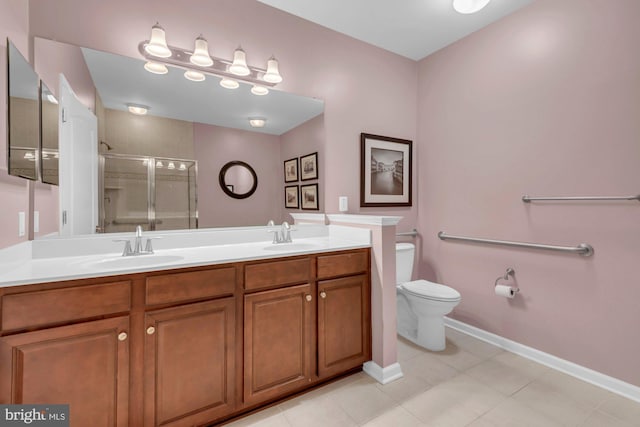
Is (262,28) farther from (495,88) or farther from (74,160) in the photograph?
(495,88)

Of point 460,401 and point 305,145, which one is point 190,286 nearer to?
point 305,145

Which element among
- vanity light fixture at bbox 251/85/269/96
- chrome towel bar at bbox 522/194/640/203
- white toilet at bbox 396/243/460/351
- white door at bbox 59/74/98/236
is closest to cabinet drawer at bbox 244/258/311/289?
white door at bbox 59/74/98/236

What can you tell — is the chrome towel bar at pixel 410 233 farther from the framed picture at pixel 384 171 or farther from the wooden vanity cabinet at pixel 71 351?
the wooden vanity cabinet at pixel 71 351

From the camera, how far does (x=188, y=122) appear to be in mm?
1875

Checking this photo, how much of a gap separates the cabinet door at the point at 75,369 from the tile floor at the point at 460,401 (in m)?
0.64

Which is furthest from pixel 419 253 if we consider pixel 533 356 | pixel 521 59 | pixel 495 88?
pixel 521 59

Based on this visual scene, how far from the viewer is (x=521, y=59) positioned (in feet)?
7.11

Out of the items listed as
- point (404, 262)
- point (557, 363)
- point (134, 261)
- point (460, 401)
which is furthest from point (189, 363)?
point (557, 363)

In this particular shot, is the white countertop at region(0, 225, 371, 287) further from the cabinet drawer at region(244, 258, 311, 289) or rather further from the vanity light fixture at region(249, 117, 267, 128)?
the vanity light fixture at region(249, 117, 267, 128)

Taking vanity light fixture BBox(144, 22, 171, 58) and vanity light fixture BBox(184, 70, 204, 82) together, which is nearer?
vanity light fixture BBox(144, 22, 171, 58)

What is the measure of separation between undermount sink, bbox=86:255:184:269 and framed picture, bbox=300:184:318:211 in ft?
3.41

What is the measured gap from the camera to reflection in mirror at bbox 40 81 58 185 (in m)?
1.38

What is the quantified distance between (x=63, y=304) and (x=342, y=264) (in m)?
1.37

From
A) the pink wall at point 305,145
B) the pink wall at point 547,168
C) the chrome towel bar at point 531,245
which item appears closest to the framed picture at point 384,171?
the pink wall at point 547,168
